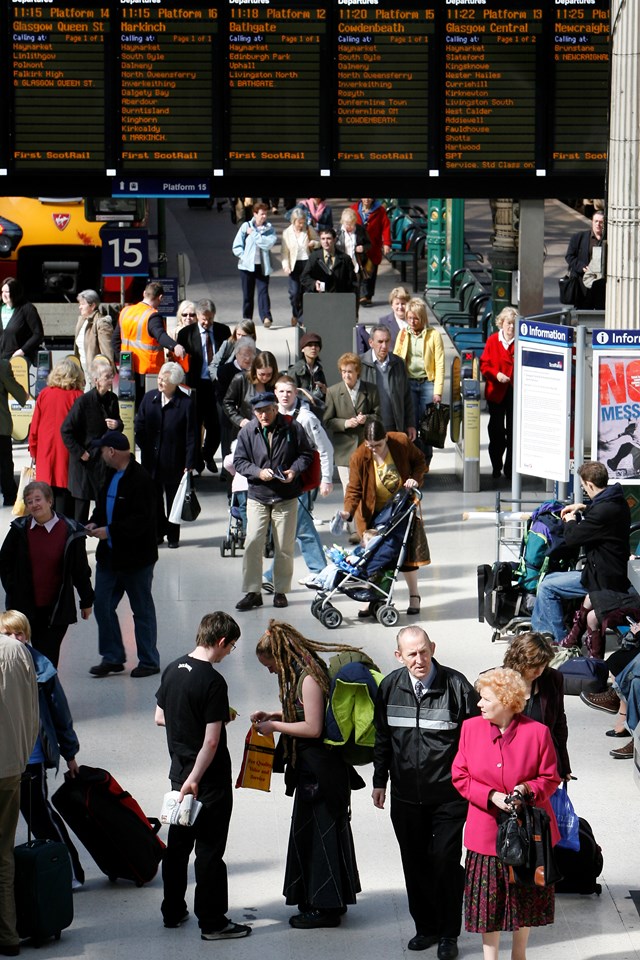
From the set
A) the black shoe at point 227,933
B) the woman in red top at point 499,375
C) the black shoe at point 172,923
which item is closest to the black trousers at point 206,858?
the black shoe at point 227,933

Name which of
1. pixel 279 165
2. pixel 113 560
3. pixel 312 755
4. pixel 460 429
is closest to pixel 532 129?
pixel 279 165

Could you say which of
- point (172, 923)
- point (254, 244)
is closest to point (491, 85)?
point (254, 244)

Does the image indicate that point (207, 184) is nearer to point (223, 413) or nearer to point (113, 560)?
point (223, 413)

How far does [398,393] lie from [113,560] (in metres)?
4.57

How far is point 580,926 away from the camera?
27.4ft

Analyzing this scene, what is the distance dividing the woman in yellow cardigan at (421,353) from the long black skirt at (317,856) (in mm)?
8382

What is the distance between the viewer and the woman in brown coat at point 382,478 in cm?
1303

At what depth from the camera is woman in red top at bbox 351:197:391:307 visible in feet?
86.4

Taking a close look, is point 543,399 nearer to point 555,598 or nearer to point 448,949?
point 555,598

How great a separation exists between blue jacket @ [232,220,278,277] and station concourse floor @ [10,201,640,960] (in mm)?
6796

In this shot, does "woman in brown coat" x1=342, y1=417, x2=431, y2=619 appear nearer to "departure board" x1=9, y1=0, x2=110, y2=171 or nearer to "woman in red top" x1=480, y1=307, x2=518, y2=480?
"woman in red top" x1=480, y1=307, x2=518, y2=480

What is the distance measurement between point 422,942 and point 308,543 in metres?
6.15

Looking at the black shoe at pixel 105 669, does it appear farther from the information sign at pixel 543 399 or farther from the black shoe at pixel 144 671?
the information sign at pixel 543 399

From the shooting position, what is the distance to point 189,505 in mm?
14766
